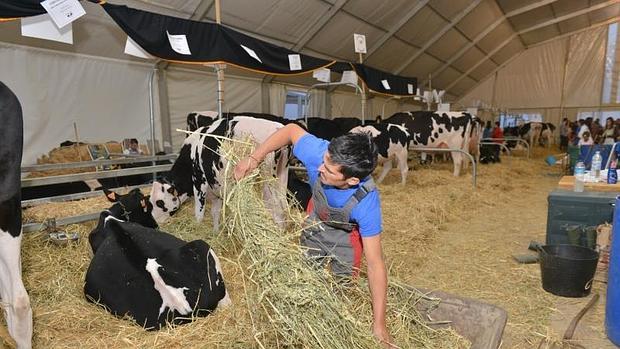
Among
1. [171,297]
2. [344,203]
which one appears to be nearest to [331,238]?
[344,203]

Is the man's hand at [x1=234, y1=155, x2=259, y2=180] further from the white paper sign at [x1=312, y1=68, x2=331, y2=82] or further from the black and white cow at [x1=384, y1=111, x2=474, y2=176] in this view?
the black and white cow at [x1=384, y1=111, x2=474, y2=176]

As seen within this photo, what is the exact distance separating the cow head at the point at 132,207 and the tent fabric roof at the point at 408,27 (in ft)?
12.9

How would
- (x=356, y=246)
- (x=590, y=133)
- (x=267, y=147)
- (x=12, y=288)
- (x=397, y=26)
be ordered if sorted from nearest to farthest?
(x=12, y=288) < (x=267, y=147) < (x=356, y=246) < (x=590, y=133) < (x=397, y=26)

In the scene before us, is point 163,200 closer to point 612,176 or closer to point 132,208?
point 132,208

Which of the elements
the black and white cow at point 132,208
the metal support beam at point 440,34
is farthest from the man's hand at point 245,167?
the metal support beam at point 440,34

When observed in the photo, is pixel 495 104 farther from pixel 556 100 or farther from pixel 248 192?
pixel 248 192

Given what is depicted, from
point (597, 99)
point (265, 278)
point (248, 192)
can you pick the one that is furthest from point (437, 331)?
point (597, 99)

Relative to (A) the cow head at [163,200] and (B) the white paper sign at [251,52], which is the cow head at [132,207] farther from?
(B) the white paper sign at [251,52]

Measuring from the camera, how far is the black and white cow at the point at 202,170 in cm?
435

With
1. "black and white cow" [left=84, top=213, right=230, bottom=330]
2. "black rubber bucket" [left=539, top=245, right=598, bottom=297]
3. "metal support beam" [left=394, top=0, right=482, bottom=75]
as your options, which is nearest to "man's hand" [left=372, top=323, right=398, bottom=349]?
"black and white cow" [left=84, top=213, right=230, bottom=330]

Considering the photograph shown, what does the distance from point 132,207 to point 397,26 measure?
11300 mm

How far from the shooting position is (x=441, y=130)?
10.7 metres

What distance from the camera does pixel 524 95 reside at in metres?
25.0

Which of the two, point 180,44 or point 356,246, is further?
point 180,44
